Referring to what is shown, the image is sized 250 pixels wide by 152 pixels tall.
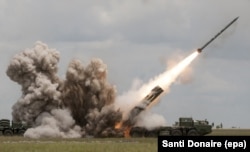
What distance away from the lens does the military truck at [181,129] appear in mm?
68750

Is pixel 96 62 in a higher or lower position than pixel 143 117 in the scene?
higher

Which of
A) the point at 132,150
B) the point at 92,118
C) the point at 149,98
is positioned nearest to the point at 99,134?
the point at 92,118

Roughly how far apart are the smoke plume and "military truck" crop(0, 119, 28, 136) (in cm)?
99

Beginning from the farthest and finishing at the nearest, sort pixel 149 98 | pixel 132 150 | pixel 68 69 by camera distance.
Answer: pixel 68 69 → pixel 149 98 → pixel 132 150

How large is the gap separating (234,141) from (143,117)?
38.3 m

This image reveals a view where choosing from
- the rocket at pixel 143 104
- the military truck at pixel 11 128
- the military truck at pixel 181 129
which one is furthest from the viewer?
the military truck at pixel 11 128

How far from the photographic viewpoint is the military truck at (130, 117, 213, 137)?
68750 millimetres

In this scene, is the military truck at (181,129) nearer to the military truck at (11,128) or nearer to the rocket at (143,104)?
the rocket at (143,104)

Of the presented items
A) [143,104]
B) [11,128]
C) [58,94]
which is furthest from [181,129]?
[11,128]

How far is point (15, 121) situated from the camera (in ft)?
243

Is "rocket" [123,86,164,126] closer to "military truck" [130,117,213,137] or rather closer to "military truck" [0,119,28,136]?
"military truck" [130,117,213,137]

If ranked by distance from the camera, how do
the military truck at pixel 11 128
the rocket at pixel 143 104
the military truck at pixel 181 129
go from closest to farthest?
the rocket at pixel 143 104 < the military truck at pixel 181 129 < the military truck at pixel 11 128

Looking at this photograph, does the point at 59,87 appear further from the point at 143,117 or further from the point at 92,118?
the point at 143,117

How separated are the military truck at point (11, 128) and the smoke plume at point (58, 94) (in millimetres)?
993
